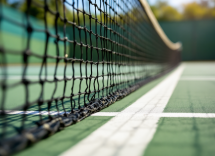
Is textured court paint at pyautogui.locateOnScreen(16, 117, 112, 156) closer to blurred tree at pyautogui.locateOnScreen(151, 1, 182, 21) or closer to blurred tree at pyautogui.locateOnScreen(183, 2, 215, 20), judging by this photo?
blurred tree at pyautogui.locateOnScreen(183, 2, 215, 20)

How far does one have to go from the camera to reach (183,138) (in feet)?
3.83

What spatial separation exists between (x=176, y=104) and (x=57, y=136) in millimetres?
1167

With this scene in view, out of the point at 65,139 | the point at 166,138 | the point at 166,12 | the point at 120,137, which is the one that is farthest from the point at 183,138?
the point at 166,12

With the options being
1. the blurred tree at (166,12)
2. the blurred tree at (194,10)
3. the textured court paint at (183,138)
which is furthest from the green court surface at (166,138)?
the blurred tree at (166,12)

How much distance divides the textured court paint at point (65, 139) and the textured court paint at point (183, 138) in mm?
317

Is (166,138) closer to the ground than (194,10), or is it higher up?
closer to the ground

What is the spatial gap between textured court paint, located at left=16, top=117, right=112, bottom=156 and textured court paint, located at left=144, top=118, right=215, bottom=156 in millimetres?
317

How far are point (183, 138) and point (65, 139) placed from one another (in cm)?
51

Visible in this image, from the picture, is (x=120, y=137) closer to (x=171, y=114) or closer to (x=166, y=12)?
(x=171, y=114)

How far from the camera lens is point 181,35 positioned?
61.8 feet

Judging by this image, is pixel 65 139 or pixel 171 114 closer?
pixel 65 139

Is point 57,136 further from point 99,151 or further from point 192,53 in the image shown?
point 192,53

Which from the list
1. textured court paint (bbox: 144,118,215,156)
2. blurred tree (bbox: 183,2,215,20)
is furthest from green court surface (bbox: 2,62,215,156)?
blurred tree (bbox: 183,2,215,20)

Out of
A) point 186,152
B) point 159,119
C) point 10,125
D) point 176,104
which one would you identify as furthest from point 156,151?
point 176,104
